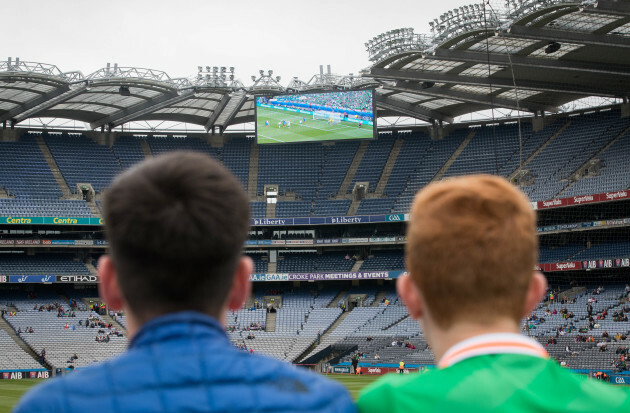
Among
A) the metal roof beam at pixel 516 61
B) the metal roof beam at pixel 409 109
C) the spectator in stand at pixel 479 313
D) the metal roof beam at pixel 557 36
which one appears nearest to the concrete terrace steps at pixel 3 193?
the metal roof beam at pixel 409 109

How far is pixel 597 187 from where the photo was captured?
48344 millimetres

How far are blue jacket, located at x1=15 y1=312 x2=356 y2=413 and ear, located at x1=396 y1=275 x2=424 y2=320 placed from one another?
0.56 meters

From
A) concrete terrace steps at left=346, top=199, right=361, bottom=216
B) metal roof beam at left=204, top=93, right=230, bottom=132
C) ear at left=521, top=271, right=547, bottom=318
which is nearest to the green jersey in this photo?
ear at left=521, top=271, right=547, bottom=318

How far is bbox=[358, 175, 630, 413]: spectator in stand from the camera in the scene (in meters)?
2.21

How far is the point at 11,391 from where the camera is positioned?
32.3 m

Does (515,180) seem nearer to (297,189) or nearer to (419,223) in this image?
(297,189)

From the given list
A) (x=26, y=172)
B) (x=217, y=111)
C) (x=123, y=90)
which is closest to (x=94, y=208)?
(x=26, y=172)

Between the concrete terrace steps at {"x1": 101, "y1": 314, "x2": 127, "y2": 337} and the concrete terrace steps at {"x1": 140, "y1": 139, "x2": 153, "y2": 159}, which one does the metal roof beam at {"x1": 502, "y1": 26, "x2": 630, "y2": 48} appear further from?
the concrete terrace steps at {"x1": 140, "y1": 139, "x2": 153, "y2": 159}

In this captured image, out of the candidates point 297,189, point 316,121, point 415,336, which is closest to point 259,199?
point 297,189

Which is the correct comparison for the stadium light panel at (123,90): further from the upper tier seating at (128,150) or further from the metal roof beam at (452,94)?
the metal roof beam at (452,94)

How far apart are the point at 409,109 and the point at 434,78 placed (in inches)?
422

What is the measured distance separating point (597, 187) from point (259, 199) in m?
27.5

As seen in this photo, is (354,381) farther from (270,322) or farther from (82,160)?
(82,160)

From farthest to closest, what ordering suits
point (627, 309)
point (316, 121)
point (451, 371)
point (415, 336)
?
point (316, 121) → point (415, 336) → point (627, 309) → point (451, 371)
